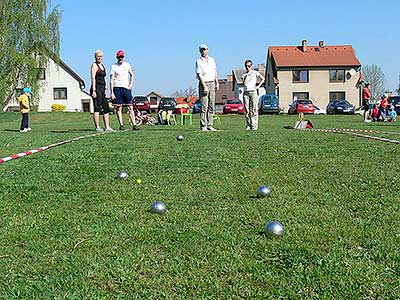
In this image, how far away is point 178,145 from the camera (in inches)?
340

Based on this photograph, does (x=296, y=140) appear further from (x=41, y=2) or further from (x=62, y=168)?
(x=41, y=2)

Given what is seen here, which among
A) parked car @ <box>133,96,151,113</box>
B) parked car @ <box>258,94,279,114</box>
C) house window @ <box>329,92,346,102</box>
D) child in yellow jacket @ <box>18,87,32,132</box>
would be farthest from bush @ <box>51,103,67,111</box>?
child in yellow jacket @ <box>18,87,32,132</box>

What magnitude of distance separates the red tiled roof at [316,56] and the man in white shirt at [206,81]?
2193 inches

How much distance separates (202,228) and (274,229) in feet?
1.90

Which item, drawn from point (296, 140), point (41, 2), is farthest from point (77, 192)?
point (41, 2)

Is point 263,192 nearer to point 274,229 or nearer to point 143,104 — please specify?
point 274,229

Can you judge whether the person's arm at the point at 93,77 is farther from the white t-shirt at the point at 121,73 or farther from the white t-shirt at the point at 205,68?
the white t-shirt at the point at 205,68

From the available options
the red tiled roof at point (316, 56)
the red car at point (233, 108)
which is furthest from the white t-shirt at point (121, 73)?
the red tiled roof at point (316, 56)

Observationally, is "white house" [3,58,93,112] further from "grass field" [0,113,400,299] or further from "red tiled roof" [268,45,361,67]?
"grass field" [0,113,400,299]

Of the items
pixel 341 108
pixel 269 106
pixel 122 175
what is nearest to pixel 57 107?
pixel 269 106

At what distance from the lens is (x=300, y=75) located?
220 feet

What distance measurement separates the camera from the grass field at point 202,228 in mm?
2943

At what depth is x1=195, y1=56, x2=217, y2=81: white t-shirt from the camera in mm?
11945

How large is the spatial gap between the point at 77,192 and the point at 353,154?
3955 millimetres
